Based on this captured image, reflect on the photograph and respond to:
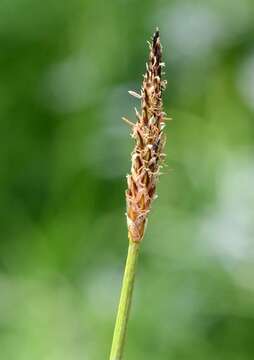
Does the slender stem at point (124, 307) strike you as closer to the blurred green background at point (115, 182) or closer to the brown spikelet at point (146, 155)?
the brown spikelet at point (146, 155)

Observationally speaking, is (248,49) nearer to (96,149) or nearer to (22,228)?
(96,149)

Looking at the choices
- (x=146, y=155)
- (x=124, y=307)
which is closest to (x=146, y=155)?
(x=146, y=155)

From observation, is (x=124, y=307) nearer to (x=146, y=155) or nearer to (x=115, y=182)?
(x=146, y=155)

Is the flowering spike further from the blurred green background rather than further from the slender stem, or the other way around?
the blurred green background

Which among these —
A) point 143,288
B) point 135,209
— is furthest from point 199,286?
point 135,209

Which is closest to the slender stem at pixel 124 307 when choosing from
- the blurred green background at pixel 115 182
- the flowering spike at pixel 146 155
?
the flowering spike at pixel 146 155

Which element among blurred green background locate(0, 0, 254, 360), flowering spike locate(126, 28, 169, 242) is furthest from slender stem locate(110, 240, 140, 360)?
blurred green background locate(0, 0, 254, 360)

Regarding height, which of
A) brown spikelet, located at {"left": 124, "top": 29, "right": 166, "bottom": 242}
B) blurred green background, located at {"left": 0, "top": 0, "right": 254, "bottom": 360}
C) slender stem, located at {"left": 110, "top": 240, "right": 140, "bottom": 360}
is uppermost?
blurred green background, located at {"left": 0, "top": 0, "right": 254, "bottom": 360}

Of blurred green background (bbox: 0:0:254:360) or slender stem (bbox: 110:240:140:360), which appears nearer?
slender stem (bbox: 110:240:140:360)
